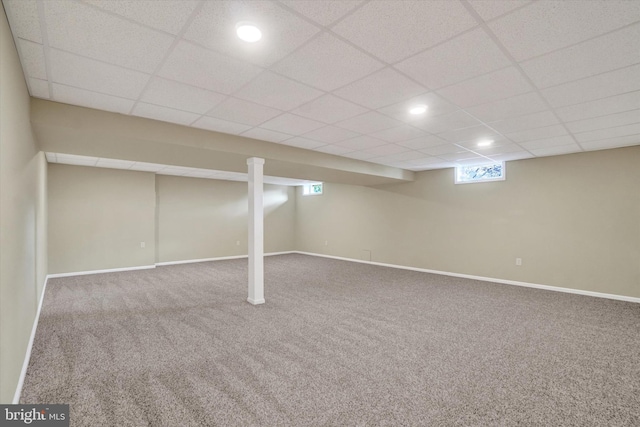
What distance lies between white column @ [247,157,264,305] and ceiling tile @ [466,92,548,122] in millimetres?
3069

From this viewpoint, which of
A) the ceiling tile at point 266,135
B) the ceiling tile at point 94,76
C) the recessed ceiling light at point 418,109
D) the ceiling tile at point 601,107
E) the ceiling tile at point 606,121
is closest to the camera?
the ceiling tile at point 94,76

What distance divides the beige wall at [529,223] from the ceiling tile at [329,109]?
4523mm

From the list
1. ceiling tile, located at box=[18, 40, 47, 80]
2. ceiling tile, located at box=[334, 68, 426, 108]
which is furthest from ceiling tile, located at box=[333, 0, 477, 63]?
ceiling tile, located at box=[18, 40, 47, 80]

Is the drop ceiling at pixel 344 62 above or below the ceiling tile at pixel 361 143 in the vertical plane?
above

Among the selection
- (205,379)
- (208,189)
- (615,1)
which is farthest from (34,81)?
(208,189)

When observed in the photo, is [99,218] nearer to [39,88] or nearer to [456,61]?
[39,88]

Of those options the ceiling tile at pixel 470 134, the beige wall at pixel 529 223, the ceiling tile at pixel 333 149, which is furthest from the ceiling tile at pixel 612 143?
the ceiling tile at pixel 333 149

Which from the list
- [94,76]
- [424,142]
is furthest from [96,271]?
[424,142]

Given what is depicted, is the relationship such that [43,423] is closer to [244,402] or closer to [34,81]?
[244,402]

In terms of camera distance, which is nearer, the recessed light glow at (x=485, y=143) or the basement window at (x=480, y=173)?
the recessed light glow at (x=485, y=143)

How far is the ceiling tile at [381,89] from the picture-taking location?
246 cm

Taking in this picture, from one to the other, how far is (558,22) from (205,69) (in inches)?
96.7

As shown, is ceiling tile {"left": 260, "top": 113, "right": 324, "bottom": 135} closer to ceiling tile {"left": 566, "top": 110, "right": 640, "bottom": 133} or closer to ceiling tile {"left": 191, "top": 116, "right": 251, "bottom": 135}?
ceiling tile {"left": 191, "top": 116, "right": 251, "bottom": 135}

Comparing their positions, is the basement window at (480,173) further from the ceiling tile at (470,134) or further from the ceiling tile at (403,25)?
the ceiling tile at (403,25)
